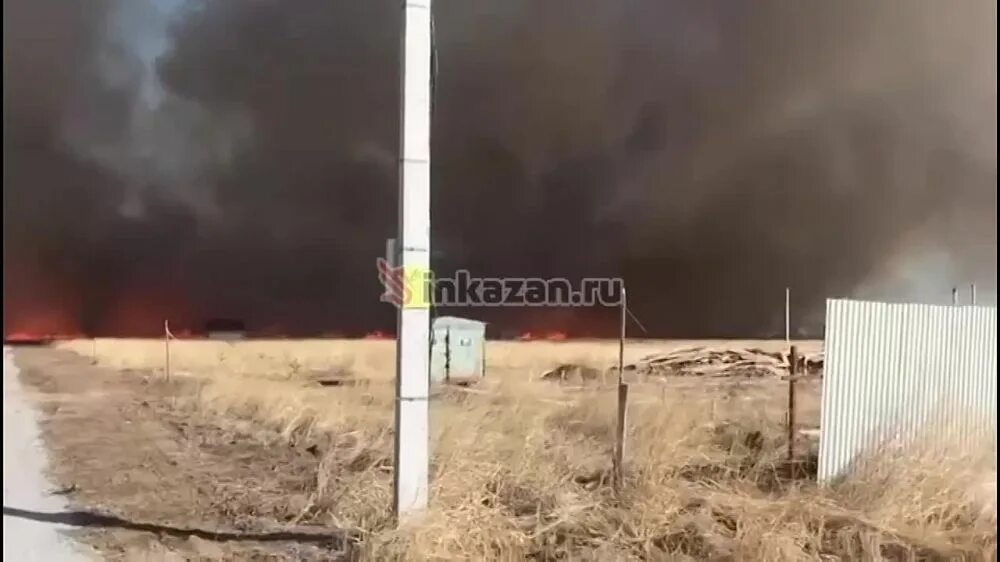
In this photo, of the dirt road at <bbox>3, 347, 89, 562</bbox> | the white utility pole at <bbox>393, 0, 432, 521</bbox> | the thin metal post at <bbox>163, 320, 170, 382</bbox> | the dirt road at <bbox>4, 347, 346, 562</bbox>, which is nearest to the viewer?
the white utility pole at <bbox>393, 0, 432, 521</bbox>

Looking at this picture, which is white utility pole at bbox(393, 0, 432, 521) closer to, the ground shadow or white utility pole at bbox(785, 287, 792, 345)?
the ground shadow

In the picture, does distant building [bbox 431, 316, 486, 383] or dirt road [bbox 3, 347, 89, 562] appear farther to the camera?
distant building [bbox 431, 316, 486, 383]

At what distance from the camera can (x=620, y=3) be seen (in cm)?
488

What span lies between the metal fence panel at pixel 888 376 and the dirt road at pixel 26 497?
2.81 metres

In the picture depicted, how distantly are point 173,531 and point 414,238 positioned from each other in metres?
1.46

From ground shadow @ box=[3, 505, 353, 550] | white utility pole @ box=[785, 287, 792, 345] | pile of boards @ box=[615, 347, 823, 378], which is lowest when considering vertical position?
ground shadow @ box=[3, 505, 353, 550]

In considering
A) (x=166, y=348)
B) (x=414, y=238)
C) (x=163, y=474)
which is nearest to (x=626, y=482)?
(x=414, y=238)

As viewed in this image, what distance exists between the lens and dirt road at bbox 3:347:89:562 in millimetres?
2758

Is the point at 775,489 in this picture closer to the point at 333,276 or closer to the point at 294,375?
the point at 333,276

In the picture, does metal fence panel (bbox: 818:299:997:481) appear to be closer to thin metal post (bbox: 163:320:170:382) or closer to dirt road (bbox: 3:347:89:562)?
dirt road (bbox: 3:347:89:562)

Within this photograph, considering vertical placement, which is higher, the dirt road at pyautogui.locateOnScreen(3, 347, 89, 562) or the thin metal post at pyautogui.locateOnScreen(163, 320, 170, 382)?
the thin metal post at pyautogui.locateOnScreen(163, 320, 170, 382)

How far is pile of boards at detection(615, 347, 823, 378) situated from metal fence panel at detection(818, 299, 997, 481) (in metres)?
2.10

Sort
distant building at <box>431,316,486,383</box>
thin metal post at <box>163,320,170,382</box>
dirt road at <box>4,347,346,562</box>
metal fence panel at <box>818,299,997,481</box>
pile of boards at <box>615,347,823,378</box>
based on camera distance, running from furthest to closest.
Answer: pile of boards at <box>615,347,823,378</box>
distant building at <box>431,316,486,383</box>
thin metal post at <box>163,320,170,382</box>
metal fence panel at <box>818,299,997,481</box>
dirt road at <box>4,347,346,562</box>

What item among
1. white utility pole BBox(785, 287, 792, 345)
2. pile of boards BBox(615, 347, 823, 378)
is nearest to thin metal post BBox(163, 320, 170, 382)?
pile of boards BBox(615, 347, 823, 378)
